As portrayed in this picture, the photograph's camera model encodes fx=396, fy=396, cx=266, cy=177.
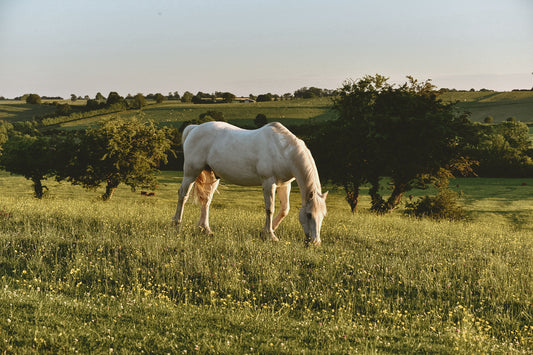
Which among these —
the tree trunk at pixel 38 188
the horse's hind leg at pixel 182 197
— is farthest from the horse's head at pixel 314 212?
the tree trunk at pixel 38 188

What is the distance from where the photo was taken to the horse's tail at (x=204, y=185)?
12438mm

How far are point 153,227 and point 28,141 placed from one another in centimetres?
2919

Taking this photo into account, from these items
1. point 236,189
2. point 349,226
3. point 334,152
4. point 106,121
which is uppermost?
point 106,121

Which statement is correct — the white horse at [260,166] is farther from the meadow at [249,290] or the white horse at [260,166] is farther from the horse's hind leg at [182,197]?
the meadow at [249,290]

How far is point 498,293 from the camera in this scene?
25.4 feet

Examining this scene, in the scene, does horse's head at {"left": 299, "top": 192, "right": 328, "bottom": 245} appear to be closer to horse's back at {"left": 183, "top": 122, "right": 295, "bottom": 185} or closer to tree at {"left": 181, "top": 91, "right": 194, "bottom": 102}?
horse's back at {"left": 183, "top": 122, "right": 295, "bottom": 185}

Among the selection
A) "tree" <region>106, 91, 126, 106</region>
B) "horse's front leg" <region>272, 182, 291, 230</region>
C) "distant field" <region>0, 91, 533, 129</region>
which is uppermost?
"tree" <region>106, 91, 126, 106</region>

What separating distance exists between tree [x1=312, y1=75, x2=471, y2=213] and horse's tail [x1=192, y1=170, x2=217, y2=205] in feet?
39.0

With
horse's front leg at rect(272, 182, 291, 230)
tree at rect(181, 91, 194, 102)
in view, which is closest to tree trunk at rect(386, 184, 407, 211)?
horse's front leg at rect(272, 182, 291, 230)

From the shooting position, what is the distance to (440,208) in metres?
25.6

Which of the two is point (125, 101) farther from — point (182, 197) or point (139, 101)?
point (182, 197)

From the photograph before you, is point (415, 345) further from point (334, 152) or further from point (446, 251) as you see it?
point (334, 152)

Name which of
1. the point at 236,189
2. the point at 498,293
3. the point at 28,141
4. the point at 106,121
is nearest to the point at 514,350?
the point at 498,293

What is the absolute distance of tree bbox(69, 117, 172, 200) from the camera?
94.8 ft
